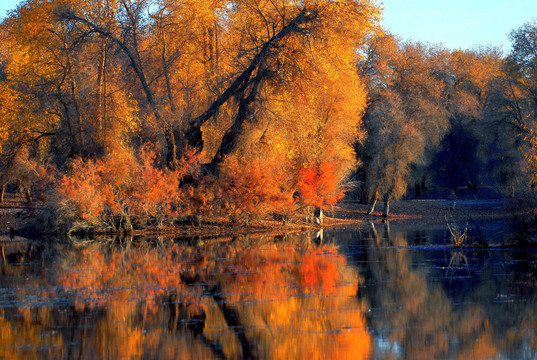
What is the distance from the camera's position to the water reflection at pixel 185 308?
1074cm

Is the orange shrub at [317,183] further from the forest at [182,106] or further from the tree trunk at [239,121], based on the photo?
the tree trunk at [239,121]

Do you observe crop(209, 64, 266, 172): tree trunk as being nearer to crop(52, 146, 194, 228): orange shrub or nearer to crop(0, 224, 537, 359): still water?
crop(52, 146, 194, 228): orange shrub

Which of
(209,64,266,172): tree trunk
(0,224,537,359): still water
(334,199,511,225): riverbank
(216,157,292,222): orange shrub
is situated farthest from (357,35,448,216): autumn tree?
(0,224,537,359): still water

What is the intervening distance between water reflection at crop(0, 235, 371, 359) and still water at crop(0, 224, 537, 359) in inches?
1.3

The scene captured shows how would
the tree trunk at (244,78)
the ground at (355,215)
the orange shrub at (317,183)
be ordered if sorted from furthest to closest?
the orange shrub at (317,183), the ground at (355,215), the tree trunk at (244,78)

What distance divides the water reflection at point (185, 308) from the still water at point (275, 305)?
34 mm

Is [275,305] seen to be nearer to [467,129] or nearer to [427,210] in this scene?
[427,210]

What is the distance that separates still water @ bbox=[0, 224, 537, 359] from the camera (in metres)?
10.6

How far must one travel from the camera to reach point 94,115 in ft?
119

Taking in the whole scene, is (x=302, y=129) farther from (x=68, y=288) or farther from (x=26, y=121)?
(x=68, y=288)

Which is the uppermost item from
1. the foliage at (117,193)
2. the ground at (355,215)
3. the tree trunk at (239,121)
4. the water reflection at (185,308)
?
the tree trunk at (239,121)

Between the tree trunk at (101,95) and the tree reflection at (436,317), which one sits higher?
the tree trunk at (101,95)

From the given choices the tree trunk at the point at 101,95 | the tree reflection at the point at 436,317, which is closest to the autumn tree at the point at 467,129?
the tree trunk at the point at 101,95

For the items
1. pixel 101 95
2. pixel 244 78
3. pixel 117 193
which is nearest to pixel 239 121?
pixel 244 78
